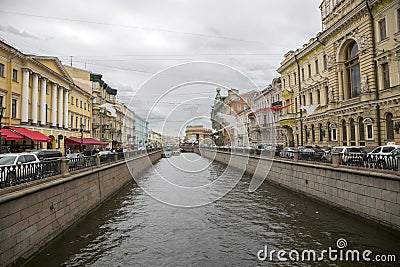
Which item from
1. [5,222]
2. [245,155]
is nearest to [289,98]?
[245,155]

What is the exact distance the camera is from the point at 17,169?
894cm

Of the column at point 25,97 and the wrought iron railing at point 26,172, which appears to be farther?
the column at point 25,97

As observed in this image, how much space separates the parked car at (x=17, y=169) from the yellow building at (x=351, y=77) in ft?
66.8

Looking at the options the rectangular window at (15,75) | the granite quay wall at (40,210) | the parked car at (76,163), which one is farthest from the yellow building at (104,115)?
the granite quay wall at (40,210)

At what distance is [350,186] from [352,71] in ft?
54.0

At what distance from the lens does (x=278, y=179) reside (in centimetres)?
2219

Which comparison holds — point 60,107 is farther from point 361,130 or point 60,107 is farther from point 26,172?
point 361,130

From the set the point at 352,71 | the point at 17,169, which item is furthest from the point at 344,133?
the point at 17,169

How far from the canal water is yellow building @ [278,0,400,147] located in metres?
10.5

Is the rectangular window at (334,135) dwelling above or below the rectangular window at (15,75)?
below

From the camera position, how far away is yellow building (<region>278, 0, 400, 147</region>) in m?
20.8

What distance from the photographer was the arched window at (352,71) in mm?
24989

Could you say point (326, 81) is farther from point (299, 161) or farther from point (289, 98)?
point (299, 161)

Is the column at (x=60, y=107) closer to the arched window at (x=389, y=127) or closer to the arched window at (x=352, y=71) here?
the arched window at (x=352, y=71)
